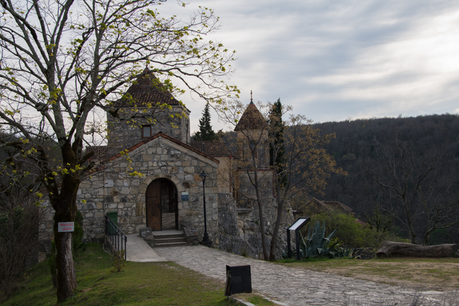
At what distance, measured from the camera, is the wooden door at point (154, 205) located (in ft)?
46.6

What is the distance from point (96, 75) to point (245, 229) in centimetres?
1730

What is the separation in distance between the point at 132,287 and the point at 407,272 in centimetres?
561

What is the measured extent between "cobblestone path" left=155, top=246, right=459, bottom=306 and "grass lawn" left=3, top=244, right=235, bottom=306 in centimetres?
67

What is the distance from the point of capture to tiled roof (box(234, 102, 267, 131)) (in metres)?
14.8

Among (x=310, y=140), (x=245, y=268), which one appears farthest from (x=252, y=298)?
(x=310, y=140)

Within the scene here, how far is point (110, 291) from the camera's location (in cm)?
714

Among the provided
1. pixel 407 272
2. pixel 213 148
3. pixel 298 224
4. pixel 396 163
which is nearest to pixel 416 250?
pixel 407 272

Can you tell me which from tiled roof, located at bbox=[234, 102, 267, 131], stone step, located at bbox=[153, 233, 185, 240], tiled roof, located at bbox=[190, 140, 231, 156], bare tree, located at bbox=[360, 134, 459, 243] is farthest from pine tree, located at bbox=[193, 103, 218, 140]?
stone step, located at bbox=[153, 233, 185, 240]

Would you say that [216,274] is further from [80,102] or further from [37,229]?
[37,229]

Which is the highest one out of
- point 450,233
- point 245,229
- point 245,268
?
point 245,268

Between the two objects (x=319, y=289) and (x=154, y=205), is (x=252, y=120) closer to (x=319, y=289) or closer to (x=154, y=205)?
(x=154, y=205)

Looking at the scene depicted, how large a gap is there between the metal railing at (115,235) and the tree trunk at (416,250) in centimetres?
770

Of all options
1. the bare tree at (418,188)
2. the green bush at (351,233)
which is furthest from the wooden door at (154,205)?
the green bush at (351,233)

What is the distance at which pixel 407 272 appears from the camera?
7078 mm
